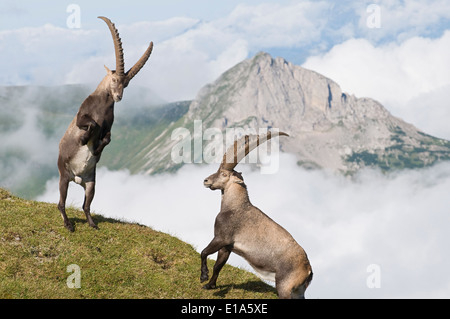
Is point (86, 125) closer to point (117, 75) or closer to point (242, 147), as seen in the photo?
point (117, 75)

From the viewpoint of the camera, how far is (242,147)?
45.7 ft

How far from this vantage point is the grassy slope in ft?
47.8

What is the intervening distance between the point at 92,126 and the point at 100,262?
437 cm

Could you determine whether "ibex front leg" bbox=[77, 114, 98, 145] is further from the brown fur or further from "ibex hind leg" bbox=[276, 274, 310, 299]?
"ibex hind leg" bbox=[276, 274, 310, 299]

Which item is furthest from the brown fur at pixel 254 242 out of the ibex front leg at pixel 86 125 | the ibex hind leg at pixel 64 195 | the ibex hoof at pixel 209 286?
the ibex hind leg at pixel 64 195

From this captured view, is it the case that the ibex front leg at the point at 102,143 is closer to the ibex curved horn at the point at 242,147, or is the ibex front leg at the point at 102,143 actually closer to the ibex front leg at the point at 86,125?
the ibex front leg at the point at 86,125

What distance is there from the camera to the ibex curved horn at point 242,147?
13.6 meters

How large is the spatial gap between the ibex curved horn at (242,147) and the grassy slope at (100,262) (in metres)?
4.00

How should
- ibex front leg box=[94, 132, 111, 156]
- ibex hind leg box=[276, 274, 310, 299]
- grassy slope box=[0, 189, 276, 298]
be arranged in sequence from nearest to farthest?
ibex hind leg box=[276, 274, 310, 299] → grassy slope box=[0, 189, 276, 298] → ibex front leg box=[94, 132, 111, 156]

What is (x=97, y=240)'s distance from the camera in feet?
57.5

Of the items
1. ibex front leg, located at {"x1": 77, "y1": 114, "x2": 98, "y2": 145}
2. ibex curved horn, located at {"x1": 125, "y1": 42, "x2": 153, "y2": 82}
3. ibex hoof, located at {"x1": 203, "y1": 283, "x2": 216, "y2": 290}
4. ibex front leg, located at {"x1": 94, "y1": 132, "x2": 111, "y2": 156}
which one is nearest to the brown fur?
ibex hoof, located at {"x1": 203, "y1": 283, "x2": 216, "y2": 290}

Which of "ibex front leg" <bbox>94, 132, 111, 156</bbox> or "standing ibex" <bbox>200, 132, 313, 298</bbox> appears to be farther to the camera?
"ibex front leg" <bbox>94, 132, 111, 156</bbox>

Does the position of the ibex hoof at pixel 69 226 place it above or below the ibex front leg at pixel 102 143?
below
